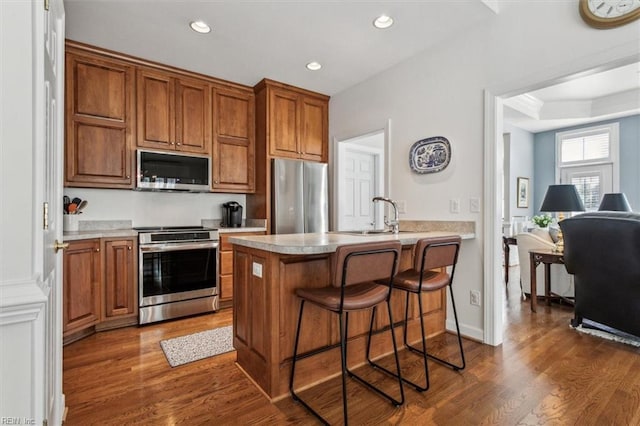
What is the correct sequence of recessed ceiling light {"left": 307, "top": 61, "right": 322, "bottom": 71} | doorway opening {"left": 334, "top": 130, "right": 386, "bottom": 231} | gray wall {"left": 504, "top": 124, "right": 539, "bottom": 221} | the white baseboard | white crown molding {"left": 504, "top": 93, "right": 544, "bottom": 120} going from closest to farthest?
the white baseboard, recessed ceiling light {"left": 307, "top": 61, "right": 322, "bottom": 71}, white crown molding {"left": 504, "top": 93, "right": 544, "bottom": 120}, doorway opening {"left": 334, "top": 130, "right": 386, "bottom": 231}, gray wall {"left": 504, "top": 124, "right": 539, "bottom": 221}

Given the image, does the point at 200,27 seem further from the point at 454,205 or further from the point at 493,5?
the point at 454,205

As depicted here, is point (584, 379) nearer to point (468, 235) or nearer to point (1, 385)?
point (468, 235)

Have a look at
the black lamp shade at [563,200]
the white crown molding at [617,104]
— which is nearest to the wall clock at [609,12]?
the black lamp shade at [563,200]

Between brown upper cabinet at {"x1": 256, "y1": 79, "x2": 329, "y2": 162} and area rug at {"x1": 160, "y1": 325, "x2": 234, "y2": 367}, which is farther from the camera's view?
brown upper cabinet at {"x1": 256, "y1": 79, "x2": 329, "y2": 162}

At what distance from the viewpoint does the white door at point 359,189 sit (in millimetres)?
5232

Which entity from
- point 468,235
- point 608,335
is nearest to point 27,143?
point 468,235

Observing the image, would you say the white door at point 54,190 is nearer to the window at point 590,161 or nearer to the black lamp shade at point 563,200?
the black lamp shade at point 563,200

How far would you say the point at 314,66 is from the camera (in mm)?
3455

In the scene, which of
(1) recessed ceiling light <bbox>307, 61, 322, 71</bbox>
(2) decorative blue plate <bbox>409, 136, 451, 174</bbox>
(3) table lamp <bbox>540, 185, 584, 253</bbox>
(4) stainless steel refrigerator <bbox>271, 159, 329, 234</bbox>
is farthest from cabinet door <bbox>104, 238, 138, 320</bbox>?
(3) table lamp <bbox>540, 185, 584, 253</bbox>

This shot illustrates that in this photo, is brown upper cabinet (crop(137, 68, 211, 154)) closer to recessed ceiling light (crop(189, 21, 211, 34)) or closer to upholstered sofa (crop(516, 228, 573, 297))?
recessed ceiling light (crop(189, 21, 211, 34))

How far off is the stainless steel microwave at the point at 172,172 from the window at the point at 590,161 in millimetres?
6787

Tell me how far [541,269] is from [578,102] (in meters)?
3.62

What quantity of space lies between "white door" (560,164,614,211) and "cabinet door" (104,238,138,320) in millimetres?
7568

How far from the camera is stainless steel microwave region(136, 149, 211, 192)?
3.27 m
